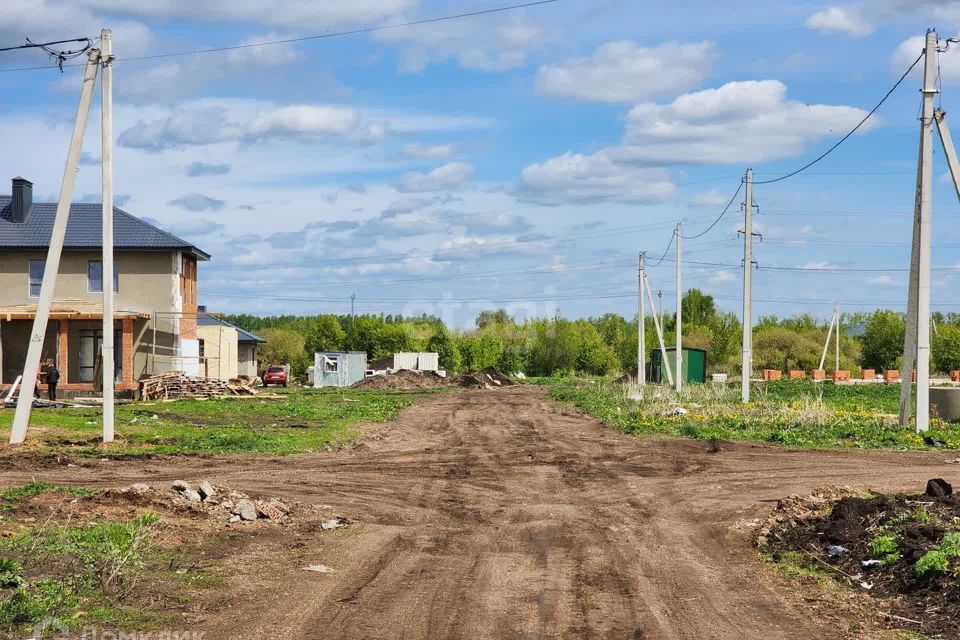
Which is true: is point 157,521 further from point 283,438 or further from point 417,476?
point 283,438

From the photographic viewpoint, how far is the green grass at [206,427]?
22.3 metres

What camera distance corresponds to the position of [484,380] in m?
71.6

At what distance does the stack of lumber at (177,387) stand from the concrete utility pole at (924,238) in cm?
2883

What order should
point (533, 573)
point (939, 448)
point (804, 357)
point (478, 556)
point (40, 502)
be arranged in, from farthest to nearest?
point (804, 357)
point (939, 448)
point (40, 502)
point (478, 556)
point (533, 573)

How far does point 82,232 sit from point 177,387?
861 cm

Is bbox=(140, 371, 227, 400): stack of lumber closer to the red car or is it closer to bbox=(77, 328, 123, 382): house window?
bbox=(77, 328, 123, 382): house window

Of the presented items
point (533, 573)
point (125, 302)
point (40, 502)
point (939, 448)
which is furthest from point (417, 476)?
point (125, 302)

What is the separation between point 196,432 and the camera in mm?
25703

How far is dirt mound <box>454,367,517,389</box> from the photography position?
70.4m

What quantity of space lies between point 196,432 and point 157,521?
560 inches

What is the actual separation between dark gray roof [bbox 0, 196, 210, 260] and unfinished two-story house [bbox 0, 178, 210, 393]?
0.04 meters

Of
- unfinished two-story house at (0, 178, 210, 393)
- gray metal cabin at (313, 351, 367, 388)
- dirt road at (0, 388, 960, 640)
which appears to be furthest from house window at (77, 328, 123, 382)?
gray metal cabin at (313, 351, 367, 388)

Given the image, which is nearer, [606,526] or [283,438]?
[606,526]

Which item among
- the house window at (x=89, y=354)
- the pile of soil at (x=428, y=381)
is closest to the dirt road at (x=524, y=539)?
the house window at (x=89, y=354)
